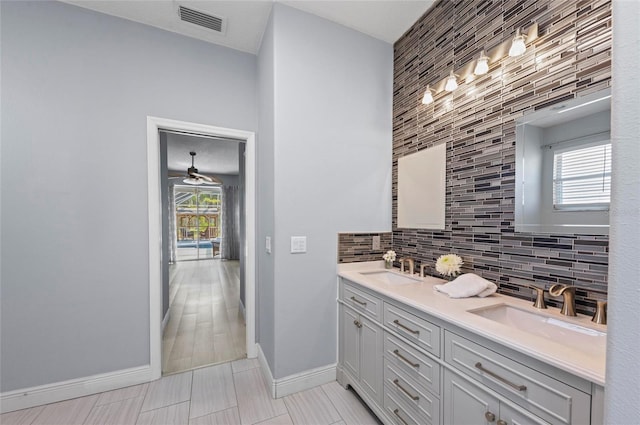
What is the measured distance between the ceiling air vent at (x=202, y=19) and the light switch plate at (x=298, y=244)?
1.85 m

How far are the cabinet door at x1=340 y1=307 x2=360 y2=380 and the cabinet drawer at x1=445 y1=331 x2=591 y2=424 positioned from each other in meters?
0.80

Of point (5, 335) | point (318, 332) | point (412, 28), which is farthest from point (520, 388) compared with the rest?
point (5, 335)

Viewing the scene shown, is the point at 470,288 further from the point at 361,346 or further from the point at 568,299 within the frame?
the point at 361,346

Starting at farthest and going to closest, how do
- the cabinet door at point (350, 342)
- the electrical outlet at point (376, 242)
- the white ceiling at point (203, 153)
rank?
the white ceiling at point (203, 153)
the electrical outlet at point (376, 242)
the cabinet door at point (350, 342)

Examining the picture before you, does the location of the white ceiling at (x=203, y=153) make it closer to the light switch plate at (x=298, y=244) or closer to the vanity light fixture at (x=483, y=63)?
the light switch plate at (x=298, y=244)

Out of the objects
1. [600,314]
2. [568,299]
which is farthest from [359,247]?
[600,314]

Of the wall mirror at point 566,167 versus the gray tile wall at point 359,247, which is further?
the gray tile wall at point 359,247

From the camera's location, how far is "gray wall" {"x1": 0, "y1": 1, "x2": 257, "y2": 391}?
1777mm

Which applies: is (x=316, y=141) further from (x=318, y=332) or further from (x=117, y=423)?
(x=117, y=423)

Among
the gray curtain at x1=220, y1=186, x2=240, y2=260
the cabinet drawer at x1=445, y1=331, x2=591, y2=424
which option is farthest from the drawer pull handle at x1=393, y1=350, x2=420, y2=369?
the gray curtain at x1=220, y1=186, x2=240, y2=260

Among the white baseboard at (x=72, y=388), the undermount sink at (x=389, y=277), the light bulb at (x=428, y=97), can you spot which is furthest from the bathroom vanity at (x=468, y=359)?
the white baseboard at (x=72, y=388)

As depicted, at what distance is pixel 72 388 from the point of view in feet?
6.18

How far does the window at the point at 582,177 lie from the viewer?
1147 mm

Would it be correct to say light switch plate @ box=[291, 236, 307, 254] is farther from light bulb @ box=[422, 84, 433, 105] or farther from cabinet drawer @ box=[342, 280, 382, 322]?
light bulb @ box=[422, 84, 433, 105]
